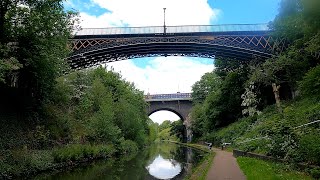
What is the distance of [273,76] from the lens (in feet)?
128

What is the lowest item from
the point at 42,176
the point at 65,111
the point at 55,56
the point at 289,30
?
Answer: the point at 42,176

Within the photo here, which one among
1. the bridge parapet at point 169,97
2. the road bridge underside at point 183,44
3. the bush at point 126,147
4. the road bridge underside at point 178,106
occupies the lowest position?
the bush at point 126,147

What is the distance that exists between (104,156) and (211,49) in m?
26.7

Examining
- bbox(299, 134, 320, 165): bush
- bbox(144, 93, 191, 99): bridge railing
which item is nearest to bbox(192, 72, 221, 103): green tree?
bbox(144, 93, 191, 99): bridge railing

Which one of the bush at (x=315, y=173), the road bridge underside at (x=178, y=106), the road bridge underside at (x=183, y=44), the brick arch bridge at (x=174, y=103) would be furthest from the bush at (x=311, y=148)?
the road bridge underside at (x=178, y=106)

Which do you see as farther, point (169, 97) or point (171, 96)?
point (171, 96)

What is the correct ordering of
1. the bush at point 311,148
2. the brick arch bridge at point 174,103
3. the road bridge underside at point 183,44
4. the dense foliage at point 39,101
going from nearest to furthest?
1. the bush at point 311,148
2. the dense foliage at point 39,101
3. the road bridge underside at point 183,44
4. the brick arch bridge at point 174,103

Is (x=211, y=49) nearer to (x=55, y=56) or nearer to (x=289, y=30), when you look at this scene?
(x=289, y=30)

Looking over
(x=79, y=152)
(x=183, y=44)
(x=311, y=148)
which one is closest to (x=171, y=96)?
(x=183, y=44)

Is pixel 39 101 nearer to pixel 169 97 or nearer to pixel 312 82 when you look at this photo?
pixel 312 82

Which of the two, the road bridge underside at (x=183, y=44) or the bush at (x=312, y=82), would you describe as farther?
the road bridge underside at (x=183, y=44)

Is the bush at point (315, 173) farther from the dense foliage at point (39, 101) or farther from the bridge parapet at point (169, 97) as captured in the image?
the bridge parapet at point (169, 97)

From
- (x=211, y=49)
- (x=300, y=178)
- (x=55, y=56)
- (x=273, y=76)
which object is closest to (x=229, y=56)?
(x=211, y=49)

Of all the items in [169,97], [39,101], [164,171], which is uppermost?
[169,97]
